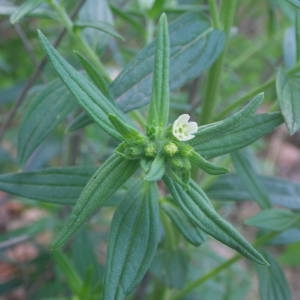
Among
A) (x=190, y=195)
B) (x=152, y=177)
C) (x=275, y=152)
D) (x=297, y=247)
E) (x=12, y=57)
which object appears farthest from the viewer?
(x=275, y=152)

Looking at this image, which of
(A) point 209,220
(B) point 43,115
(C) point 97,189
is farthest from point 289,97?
(B) point 43,115

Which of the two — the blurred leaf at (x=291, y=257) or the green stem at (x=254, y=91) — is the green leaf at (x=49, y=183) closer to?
the green stem at (x=254, y=91)

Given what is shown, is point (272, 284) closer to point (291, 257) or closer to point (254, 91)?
point (254, 91)

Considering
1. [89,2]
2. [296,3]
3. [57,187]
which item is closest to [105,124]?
[57,187]

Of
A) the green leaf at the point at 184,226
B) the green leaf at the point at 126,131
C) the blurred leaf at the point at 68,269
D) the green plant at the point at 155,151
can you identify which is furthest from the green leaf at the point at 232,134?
the blurred leaf at the point at 68,269

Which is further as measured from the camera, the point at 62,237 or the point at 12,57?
A: the point at 12,57

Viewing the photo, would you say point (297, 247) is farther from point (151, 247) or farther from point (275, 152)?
point (151, 247)

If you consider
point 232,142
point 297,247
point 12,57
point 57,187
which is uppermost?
point 12,57
